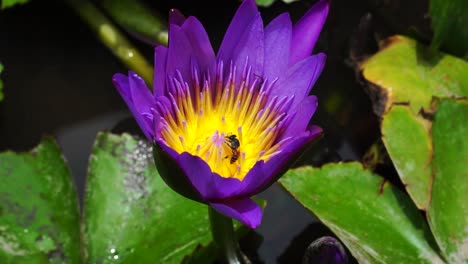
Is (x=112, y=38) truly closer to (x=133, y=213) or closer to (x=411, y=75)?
(x=133, y=213)

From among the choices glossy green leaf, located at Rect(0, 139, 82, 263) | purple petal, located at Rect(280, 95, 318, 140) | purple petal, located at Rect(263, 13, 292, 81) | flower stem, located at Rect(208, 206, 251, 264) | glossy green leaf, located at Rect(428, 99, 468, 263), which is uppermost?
purple petal, located at Rect(263, 13, 292, 81)

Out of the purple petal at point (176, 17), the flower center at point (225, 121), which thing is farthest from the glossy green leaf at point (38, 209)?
the purple petal at point (176, 17)

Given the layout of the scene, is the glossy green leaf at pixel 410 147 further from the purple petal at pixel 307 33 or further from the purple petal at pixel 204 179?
the purple petal at pixel 204 179

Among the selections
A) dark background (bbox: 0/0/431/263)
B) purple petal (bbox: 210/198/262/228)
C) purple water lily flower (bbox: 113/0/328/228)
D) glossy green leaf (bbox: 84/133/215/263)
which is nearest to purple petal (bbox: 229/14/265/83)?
purple water lily flower (bbox: 113/0/328/228)

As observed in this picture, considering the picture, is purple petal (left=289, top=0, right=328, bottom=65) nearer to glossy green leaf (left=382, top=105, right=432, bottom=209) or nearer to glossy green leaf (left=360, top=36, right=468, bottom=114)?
glossy green leaf (left=382, top=105, right=432, bottom=209)

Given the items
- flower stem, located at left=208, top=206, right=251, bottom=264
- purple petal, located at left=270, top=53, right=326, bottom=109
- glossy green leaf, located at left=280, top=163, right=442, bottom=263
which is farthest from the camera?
glossy green leaf, located at left=280, top=163, right=442, bottom=263

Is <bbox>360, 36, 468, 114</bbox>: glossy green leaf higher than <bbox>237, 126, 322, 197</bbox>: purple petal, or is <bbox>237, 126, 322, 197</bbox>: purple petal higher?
<bbox>237, 126, 322, 197</bbox>: purple petal

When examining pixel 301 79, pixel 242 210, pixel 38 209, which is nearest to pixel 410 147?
pixel 301 79
